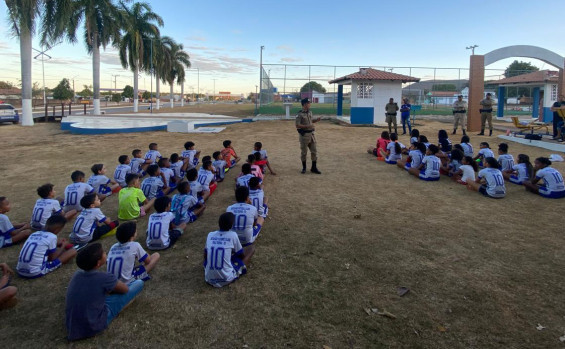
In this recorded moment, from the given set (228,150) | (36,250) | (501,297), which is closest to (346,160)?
(228,150)

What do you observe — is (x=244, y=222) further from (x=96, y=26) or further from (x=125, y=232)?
(x=96, y=26)

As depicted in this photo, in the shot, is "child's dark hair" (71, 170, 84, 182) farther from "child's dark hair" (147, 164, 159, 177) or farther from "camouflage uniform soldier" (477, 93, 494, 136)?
"camouflage uniform soldier" (477, 93, 494, 136)

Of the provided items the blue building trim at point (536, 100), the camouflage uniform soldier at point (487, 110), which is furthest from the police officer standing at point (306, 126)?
the blue building trim at point (536, 100)

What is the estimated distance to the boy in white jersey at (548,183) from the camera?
7.10 meters

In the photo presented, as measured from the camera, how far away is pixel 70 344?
3.15m

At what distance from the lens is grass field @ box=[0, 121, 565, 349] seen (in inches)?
127

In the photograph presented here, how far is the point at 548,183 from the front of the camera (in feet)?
23.6

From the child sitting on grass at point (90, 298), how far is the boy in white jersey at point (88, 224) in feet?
6.95

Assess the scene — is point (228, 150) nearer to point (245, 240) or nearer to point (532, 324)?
point (245, 240)

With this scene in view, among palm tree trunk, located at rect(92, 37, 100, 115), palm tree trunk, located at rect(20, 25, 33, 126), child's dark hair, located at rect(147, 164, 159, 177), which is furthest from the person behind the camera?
palm tree trunk, located at rect(92, 37, 100, 115)

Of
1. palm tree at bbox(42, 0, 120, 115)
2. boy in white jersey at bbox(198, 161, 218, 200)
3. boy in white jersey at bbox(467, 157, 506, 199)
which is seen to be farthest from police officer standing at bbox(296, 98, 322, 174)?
palm tree at bbox(42, 0, 120, 115)

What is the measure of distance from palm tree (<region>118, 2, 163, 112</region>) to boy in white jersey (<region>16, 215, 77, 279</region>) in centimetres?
3459

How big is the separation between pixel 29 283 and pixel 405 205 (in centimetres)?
585

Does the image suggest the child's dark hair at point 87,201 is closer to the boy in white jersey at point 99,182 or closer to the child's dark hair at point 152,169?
the child's dark hair at point 152,169
